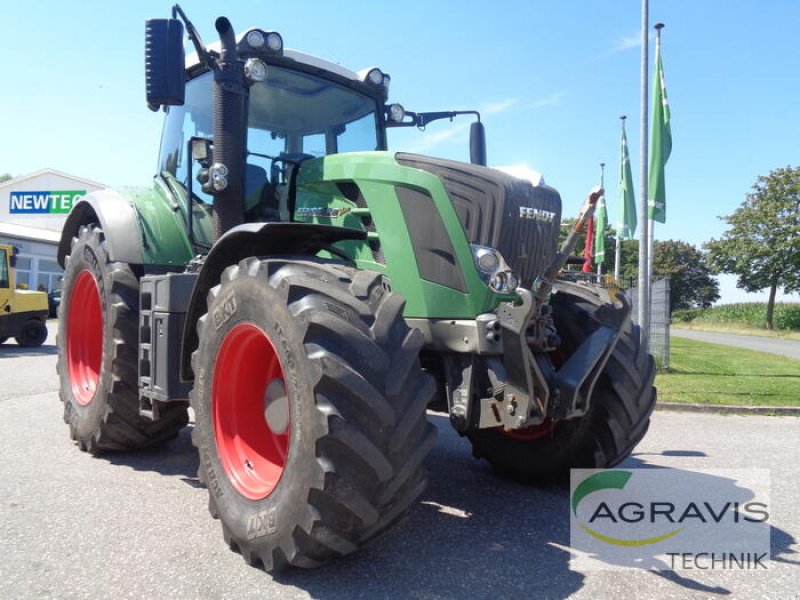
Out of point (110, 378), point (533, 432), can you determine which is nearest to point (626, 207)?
point (533, 432)

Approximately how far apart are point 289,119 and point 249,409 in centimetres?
223

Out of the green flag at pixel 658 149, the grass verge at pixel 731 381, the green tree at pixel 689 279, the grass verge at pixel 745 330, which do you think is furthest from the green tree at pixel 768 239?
the green tree at pixel 689 279

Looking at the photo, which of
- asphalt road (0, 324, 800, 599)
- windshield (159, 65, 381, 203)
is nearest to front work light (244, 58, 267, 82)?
windshield (159, 65, 381, 203)

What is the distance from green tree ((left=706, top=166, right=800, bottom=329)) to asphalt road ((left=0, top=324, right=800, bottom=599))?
3776 cm

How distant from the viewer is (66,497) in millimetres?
4066

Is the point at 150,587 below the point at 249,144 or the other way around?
below

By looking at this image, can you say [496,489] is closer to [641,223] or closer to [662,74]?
[641,223]

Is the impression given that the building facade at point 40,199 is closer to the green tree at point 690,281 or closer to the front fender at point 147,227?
the front fender at point 147,227

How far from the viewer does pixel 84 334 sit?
5.90m

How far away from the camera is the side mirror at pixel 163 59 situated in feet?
12.3

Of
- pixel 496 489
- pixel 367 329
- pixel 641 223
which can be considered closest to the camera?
pixel 367 329

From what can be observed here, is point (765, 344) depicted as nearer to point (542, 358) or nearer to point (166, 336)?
point (542, 358)

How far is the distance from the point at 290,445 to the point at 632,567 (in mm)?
1766

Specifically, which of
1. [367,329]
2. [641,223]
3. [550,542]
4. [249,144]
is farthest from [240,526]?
[641,223]
